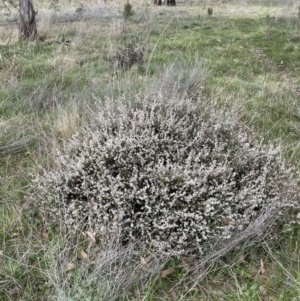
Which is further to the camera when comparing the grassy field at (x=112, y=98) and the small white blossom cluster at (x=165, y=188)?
the small white blossom cluster at (x=165, y=188)

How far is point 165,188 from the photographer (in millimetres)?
2236

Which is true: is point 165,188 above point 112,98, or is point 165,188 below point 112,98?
below

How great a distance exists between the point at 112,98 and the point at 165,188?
1182mm

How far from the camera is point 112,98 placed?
3.12m

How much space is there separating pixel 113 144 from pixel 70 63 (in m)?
3.29

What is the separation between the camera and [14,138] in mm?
3426

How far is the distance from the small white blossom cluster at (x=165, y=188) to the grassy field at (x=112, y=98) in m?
0.16

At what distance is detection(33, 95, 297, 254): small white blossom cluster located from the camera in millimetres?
2213

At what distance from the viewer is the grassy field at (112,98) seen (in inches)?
80.9

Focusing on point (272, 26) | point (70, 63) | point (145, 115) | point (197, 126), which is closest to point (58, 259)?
point (145, 115)

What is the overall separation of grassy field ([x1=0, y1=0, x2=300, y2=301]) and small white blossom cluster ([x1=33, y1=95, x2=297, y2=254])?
155 millimetres

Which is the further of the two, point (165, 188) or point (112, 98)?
point (112, 98)

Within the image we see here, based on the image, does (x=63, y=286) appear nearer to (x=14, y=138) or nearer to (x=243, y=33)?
(x=14, y=138)

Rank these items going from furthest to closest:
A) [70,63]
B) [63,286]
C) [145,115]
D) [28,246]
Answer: [70,63]
[145,115]
[28,246]
[63,286]
